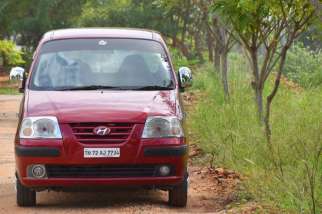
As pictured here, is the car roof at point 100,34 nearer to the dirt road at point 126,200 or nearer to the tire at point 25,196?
the dirt road at point 126,200

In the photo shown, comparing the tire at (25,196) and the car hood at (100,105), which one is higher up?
the car hood at (100,105)

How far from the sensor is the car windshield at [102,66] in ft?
28.7

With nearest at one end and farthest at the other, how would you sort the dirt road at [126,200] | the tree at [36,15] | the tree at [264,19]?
the dirt road at [126,200] → the tree at [264,19] → the tree at [36,15]

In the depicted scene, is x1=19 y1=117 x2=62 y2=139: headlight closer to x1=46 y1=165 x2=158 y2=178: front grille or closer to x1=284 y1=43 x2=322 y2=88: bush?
x1=46 y1=165 x2=158 y2=178: front grille

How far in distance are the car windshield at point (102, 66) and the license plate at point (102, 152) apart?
3.56ft

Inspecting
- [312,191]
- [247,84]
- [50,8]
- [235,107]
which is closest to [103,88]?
[312,191]

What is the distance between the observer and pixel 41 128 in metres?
7.80

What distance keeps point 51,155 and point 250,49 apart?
14.0 feet

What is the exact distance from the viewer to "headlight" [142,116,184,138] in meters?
7.82

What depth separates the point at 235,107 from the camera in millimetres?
13336

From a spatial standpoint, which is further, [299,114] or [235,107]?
[235,107]

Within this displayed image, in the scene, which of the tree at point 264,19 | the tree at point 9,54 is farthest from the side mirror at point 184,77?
the tree at point 9,54

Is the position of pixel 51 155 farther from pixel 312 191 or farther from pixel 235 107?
pixel 235 107

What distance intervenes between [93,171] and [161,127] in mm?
769
